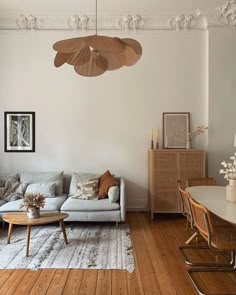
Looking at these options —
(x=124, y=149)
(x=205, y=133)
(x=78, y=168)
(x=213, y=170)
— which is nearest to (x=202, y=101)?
(x=205, y=133)

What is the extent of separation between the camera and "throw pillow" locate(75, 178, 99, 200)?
198 inches

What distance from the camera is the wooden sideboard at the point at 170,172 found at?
5.28m

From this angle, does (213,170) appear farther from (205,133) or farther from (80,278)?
(80,278)

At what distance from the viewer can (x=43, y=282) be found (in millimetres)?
2939

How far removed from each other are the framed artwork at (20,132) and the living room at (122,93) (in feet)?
0.28

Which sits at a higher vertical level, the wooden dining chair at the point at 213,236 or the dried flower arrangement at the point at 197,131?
the dried flower arrangement at the point at 197,131

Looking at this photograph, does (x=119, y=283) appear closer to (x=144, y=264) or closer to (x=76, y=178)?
(x=144, y=264)

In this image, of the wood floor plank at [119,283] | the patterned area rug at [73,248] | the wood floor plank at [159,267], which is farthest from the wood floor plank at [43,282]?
the wood floor plank at [159,267]

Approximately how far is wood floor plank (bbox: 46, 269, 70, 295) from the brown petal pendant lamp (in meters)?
2.23

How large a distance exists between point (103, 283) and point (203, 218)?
4.01 ft

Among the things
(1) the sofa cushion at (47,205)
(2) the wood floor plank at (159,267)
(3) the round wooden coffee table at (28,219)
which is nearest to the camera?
(2) the wood floor plank at (159,267)

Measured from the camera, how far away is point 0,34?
227 inches

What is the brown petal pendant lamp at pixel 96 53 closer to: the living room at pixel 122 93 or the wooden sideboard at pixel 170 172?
the wooden sideboard at pixel 170 172

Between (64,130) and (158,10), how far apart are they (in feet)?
9.99
